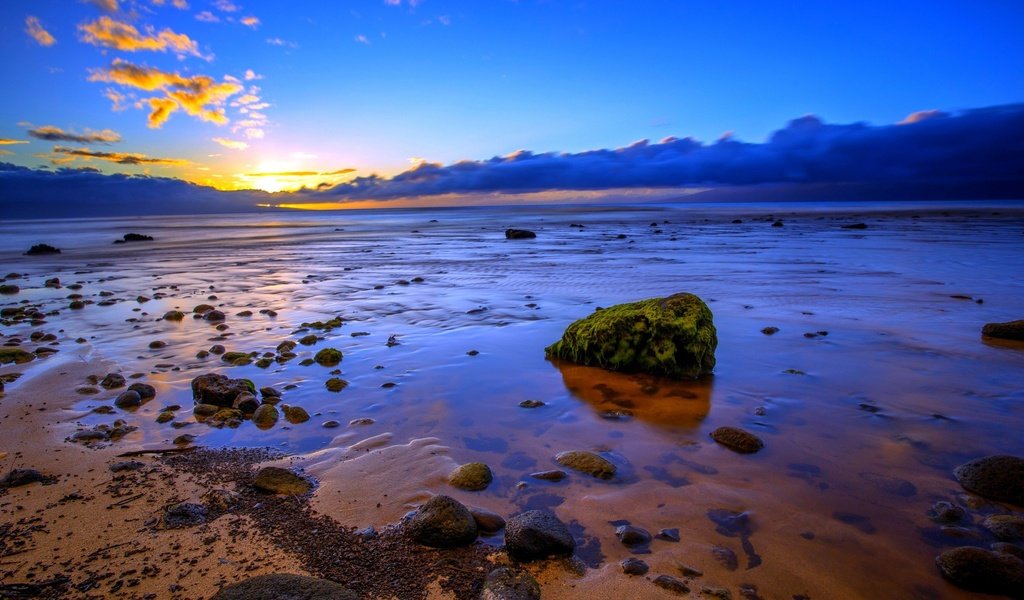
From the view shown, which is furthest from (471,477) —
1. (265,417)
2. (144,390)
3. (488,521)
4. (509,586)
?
(144,390)

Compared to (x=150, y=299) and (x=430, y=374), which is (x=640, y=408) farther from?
(x=150, y=299)

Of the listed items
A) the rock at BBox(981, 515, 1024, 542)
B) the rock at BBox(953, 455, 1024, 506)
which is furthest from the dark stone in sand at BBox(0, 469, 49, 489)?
the rock at BBox(953, 455, 1024, 506)

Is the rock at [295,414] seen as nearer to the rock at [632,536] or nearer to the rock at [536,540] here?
the rock at [536,540]

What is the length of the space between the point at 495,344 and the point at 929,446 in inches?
182

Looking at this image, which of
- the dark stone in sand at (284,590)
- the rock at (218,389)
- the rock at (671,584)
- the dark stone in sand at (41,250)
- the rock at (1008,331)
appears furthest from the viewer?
the dark stone in sand at (41,250)

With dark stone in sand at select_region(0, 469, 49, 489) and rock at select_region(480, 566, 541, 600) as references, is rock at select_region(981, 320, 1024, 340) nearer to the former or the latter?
rock at select_region(480, 566, 541, 600)

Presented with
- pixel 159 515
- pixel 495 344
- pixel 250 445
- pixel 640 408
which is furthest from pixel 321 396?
pixel 640 408

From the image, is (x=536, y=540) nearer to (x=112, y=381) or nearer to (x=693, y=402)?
(x=693, y=402)

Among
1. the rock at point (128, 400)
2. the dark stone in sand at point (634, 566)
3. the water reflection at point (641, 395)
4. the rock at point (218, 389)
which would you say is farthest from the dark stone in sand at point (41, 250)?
the dark stone in sand at point (634, 566)

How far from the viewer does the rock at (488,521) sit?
9.94 feet

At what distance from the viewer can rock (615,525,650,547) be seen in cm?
289

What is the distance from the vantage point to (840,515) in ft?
10.3

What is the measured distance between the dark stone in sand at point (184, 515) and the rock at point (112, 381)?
3.06 m

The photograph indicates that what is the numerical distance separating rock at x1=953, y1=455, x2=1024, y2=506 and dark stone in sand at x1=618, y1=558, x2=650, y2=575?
230cm
